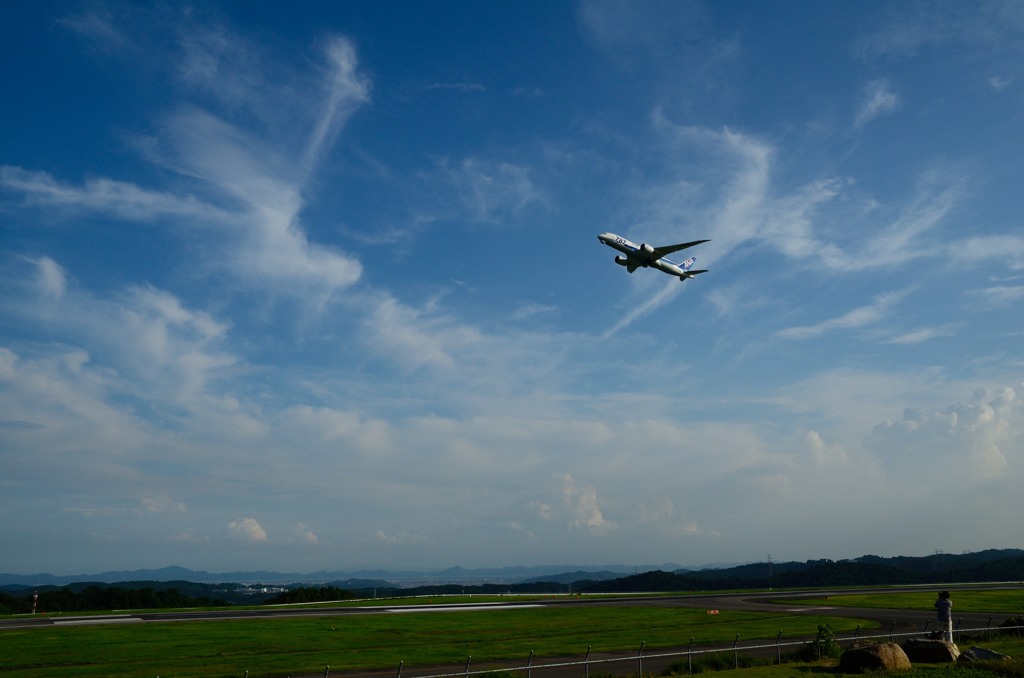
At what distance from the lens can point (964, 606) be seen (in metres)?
72.5

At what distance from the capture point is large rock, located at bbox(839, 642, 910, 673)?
28.0 meters

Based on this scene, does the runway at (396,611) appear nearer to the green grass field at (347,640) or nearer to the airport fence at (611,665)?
the green grass field at (347,640)

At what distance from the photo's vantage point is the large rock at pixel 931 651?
30.0 meters

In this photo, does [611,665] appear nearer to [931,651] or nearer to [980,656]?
[931,651]

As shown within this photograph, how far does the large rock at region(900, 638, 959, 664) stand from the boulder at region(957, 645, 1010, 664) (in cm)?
43

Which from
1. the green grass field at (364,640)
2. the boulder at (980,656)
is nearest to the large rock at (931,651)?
the boulder at (980,656)

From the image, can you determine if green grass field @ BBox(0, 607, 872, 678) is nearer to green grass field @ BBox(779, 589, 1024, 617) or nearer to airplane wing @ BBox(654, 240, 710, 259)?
green grass field @ BBox(779, 589, 1024, 617)

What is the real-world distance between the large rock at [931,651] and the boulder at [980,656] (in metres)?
0.43

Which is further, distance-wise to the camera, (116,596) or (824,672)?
(116,596)

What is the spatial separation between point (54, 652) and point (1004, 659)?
1794 inches

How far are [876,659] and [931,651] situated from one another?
4080 mm

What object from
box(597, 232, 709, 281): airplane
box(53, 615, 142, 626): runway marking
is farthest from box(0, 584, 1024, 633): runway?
box(597, 232, 709, 281): airplane

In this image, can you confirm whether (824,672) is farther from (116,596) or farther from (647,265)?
(116,596)

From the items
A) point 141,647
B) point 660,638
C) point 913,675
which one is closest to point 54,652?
point 141,647
